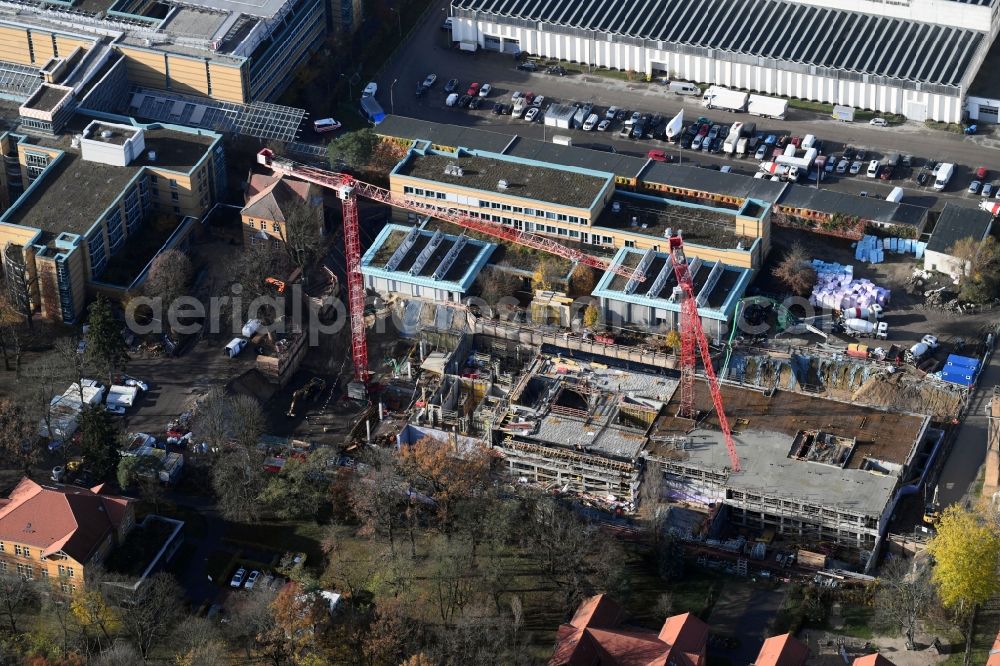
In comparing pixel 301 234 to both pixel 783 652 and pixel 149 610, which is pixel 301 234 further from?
pixel 783 652

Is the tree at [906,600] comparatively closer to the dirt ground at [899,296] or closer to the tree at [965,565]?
the tree at [965,565]

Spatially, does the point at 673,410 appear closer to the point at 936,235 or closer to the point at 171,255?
the point at 936,235

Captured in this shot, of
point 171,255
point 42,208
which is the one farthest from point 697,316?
point 42,208

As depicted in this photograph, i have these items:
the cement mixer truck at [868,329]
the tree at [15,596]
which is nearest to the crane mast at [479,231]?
the cement mixer truck at [868,329]

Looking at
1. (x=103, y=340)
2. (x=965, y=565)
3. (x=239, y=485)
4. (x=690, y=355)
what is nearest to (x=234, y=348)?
(x=103, y=340)

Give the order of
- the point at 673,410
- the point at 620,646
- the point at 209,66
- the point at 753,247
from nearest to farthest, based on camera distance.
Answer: the point at 620,646
the point at 673,410
the point at 753,247
the point at 209,66

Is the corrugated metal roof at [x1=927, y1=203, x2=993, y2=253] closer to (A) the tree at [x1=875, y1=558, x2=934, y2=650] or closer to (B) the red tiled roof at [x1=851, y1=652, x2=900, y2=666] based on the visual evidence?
(A) the tree at [x1=875, y1=558, x2=934, y2=650]
